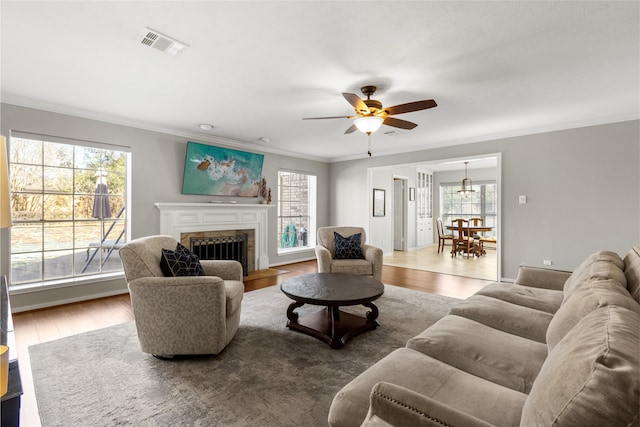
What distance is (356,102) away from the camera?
2709 mm

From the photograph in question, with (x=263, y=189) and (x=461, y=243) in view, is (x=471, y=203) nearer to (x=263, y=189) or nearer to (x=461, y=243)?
(x=461, y=243)

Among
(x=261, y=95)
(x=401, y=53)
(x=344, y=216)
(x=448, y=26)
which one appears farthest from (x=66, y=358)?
(x=344, y=216)

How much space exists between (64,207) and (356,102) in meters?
3.79

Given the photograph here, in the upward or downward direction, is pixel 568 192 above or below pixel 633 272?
above

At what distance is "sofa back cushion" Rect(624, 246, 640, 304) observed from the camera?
4.99ft

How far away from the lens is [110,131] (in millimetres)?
4043

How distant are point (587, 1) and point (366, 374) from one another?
2.42 meters

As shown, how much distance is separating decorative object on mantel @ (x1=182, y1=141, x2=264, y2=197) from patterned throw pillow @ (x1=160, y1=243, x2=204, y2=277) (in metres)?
2.45

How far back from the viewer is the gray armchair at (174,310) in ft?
7.42

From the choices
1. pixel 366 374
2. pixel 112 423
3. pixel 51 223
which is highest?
pixel 51 223

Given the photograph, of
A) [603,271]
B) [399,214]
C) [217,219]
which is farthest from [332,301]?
[399,214]

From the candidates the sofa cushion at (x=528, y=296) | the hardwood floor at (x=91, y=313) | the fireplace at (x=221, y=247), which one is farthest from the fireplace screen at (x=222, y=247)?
the sofa cushion at (x=528, y=296)

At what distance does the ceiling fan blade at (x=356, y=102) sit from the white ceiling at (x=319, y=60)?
255 mm

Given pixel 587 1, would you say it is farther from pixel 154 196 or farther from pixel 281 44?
pixel 154 196
